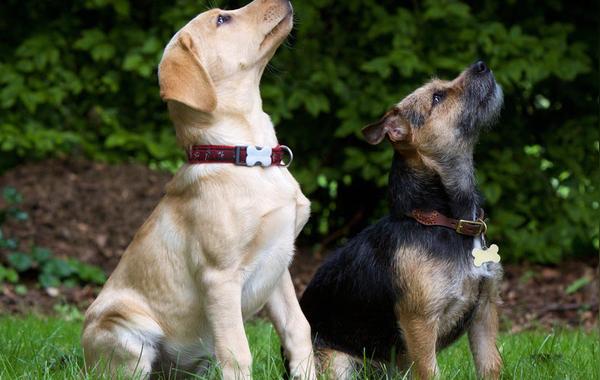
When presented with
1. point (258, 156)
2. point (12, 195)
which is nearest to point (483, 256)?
point (258, 156)

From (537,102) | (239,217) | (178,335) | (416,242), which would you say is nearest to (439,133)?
Answer: (416,242)

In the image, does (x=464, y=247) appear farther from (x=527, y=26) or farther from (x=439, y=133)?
(x=527, y=26)

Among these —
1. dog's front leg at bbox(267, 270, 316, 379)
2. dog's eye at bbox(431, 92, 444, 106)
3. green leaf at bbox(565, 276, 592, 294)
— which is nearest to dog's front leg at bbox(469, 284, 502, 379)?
dog's front leg at bbox(267, 270, 316, 379)

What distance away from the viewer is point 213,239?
4.88m

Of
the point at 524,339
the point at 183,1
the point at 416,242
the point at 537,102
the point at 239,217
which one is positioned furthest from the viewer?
the point at 537,102

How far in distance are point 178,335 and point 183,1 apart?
464 cm

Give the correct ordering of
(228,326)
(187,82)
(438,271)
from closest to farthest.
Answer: (228,326)
(187,82)
(438,271)

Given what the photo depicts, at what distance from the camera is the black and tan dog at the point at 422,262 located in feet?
17.1

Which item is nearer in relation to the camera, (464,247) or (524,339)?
(464,247)

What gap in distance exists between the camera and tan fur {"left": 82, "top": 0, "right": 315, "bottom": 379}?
4.87m

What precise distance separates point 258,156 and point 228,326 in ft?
2.84

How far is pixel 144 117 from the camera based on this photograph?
1000 centimetres

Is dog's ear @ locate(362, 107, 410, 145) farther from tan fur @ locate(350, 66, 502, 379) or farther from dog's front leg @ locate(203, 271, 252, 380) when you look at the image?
dog's front leg @ locate(203, 271, 252, 380)

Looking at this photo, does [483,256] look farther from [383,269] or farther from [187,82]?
[187,82]
